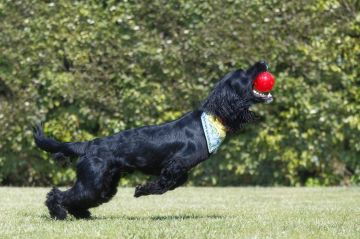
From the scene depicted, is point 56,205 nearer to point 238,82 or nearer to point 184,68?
point 238,82

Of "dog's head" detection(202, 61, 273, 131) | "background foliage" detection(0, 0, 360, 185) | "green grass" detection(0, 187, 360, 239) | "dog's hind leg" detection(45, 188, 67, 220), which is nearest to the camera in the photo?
"green grass" detection(0, 187, 360, 239)

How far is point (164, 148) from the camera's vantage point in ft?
23.3

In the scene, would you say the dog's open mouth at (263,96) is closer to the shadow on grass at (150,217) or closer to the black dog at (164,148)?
the black dog at (164,148)

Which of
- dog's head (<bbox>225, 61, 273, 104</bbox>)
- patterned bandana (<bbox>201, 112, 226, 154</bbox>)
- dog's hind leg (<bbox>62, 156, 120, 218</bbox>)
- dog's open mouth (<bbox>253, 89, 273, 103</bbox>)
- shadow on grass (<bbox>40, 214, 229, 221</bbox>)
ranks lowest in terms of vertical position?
shadow on grass (<bbox>40, 214, 229, 221</bbox>)

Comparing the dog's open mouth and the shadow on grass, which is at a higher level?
the dog's open mouth

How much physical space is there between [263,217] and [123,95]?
561 cm

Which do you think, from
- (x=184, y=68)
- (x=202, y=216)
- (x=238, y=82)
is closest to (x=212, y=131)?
(x=238, y=82)

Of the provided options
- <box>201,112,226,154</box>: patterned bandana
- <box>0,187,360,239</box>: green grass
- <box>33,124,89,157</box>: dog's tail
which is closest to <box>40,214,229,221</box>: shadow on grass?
<box>0,187,360,239</box>: green grass

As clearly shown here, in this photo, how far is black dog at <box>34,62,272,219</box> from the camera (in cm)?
701

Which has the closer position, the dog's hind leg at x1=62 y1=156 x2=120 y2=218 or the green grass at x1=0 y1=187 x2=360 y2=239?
the green grass at x1=0 y1=187 x2=360 y2=239

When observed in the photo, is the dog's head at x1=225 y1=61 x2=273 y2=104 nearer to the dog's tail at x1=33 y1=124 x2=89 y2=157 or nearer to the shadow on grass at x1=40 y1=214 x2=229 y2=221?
the shadow on grass at x1=40 y1=214 x2=229 y2=221

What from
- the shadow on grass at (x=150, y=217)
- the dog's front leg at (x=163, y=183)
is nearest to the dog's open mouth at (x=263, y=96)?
the dog's front leg at (x=163, y=183)

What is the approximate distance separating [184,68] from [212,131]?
5.69 m

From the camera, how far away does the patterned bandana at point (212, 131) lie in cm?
700
